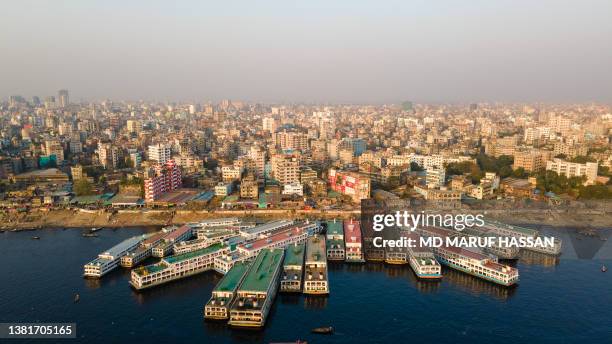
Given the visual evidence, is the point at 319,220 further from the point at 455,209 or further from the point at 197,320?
the point at 197,320

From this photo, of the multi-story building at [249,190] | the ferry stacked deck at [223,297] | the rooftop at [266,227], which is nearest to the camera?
the ferry stacked deck at [223,297]

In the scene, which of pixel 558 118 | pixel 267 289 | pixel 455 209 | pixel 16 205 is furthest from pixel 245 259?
pixel 558 118

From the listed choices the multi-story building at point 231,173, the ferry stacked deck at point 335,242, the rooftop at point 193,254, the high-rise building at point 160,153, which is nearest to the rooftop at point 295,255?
the ferry stacked deck at point 335,242

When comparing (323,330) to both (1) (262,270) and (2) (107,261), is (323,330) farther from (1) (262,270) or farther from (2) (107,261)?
(2) (107,261)

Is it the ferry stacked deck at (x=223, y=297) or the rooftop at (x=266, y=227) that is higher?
the rooftop at (x=266, y=227)

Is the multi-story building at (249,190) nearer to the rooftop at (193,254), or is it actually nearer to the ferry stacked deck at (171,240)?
the ferry stacked deck at (171,240)

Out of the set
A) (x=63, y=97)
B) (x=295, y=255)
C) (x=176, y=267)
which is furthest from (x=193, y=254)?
(x=63, y=97)

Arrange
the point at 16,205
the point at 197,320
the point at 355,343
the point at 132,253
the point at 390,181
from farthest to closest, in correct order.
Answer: the point at 390,181 → the point at 16,205 → the point at 132,253 → the point at 197,320 → the point at 355,343
